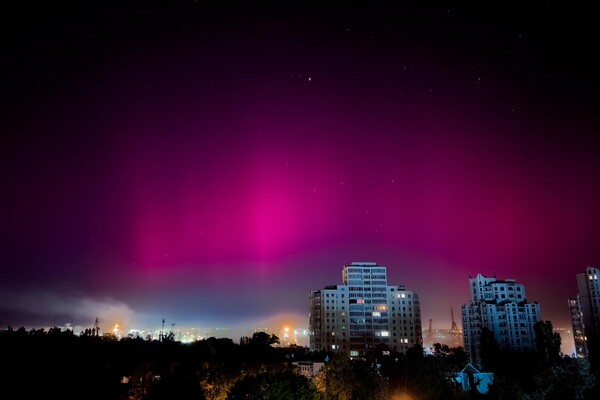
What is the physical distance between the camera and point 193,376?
34.0m

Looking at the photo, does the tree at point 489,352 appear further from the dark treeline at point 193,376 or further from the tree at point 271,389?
the tree at point 271,389

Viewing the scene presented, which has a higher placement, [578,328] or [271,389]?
[578,328]

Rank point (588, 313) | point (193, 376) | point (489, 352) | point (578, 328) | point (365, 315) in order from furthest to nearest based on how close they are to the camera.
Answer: point (578, 328)
point (365, 315)
point (588, 313)
point (489, 352)
point (193, 376)

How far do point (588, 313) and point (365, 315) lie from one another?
6401cm

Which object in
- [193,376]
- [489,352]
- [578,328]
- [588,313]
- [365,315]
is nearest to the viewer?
[193,376]

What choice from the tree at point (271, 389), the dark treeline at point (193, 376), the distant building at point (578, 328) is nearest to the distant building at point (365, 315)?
the distant building at point (578, 328)

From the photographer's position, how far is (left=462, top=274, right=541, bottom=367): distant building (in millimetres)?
129750

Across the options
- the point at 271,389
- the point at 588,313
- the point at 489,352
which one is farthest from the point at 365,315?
the point at 271,389

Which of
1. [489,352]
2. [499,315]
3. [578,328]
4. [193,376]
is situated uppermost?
[499,315]

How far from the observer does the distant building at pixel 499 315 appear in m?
130

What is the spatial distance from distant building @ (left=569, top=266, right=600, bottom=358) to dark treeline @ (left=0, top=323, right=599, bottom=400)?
9072 centimetres

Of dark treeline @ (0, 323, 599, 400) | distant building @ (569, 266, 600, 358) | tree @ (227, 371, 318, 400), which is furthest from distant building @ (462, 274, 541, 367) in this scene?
tree @ (227, 371, 318, 400)

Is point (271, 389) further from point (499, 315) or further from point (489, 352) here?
point (499, 315)

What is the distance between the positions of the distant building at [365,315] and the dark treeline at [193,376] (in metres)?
66.4
